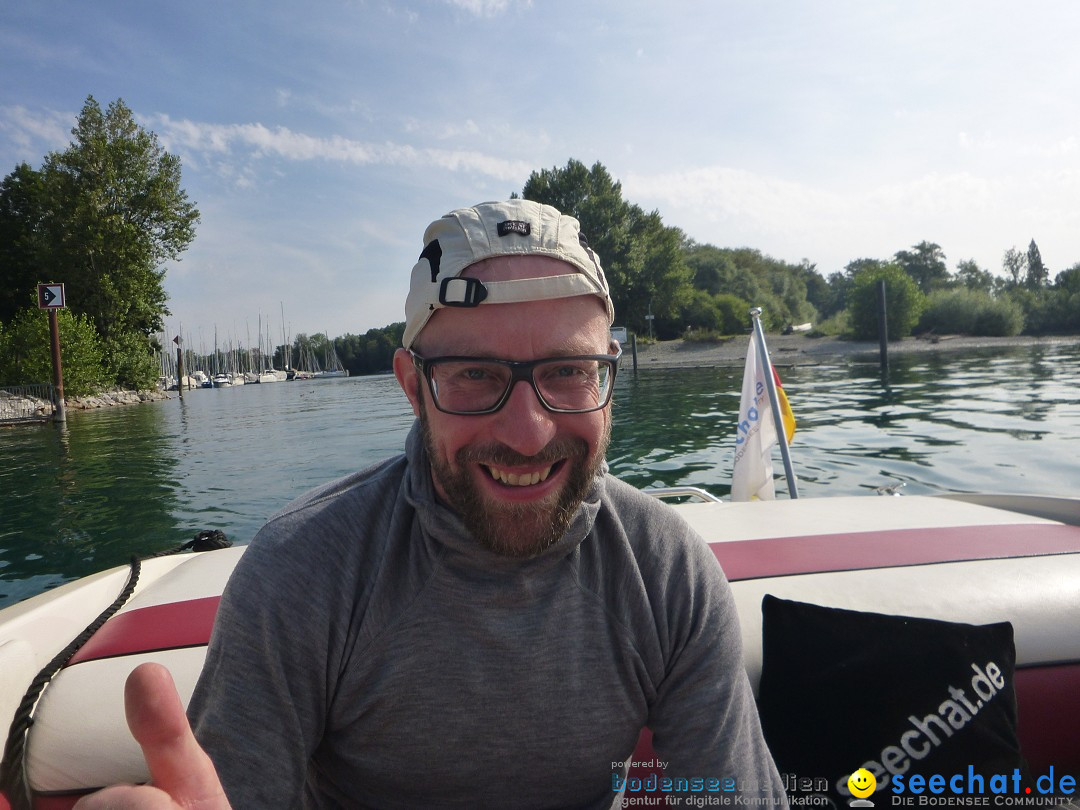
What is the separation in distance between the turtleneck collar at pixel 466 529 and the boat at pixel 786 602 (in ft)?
2.03

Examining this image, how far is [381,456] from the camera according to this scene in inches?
375

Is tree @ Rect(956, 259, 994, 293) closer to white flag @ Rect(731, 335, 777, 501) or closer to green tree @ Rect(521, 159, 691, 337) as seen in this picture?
green tree @ Rect(521, 159, 691, 337)

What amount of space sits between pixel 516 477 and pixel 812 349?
115 feet

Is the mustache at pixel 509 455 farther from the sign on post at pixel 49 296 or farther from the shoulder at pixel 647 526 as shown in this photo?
the sign on post at pixel 49 296

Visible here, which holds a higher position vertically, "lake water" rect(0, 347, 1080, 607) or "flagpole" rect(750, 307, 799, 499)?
"flagpole" rect(750, 307, 799, 499)

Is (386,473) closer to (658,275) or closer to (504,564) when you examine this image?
(504,564)

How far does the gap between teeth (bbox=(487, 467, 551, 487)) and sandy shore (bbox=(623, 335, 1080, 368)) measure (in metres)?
27.4

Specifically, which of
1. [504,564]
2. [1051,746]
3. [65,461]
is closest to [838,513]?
[1051,746]

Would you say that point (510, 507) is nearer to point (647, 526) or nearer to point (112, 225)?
point (647, 526)

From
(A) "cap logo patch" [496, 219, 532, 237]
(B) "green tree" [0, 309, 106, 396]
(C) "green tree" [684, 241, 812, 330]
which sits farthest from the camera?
(C) "green tree" [684, 241, 812, 330]

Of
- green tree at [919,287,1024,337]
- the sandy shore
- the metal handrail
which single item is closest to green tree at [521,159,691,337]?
the sandy shore

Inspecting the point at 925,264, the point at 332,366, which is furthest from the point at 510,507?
the point at 332,366

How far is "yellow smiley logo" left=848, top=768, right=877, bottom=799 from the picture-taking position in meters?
1.46

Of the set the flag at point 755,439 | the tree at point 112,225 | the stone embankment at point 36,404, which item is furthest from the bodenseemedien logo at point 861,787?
the tree at point 112,225
